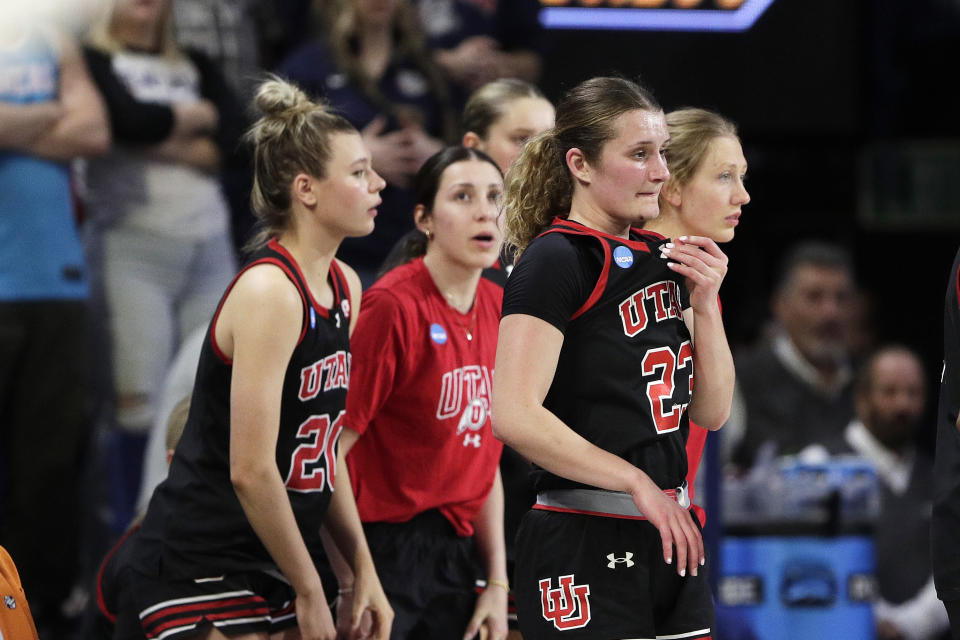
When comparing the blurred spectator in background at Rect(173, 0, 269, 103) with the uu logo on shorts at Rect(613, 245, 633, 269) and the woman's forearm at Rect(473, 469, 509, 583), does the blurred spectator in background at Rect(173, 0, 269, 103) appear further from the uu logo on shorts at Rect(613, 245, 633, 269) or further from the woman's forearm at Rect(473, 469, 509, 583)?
the uu logo on shorts at Rect(613, 245, 633, 269)

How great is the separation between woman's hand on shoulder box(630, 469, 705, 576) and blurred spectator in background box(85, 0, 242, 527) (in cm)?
266

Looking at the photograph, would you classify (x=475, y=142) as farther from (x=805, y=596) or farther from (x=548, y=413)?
(x=805, y=596)

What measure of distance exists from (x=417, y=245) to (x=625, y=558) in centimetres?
127

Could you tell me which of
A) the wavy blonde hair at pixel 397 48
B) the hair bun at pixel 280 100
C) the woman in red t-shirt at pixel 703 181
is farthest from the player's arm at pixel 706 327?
the wavy blonde hair at pixel 397 48

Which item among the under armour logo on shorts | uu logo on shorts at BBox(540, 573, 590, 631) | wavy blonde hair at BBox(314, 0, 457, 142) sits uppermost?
wavy blonde hair at BBox(314, 0, 457, 142)

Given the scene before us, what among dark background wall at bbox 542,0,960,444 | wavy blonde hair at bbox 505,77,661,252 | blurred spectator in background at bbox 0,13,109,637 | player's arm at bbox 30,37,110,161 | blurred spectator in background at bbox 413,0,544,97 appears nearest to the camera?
wavy blonde hair at bbox 505,77,661,252

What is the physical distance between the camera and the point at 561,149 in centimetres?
254

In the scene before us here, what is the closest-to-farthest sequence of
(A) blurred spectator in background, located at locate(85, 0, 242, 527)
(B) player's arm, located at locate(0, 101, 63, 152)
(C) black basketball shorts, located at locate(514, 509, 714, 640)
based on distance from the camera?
(C) black basketball shorts, located at locate(514, 509, 714, 640)
(B) player's arm, located at locate(0, 101, 63, 152)
(A) blurred spectator in background, located at locate(85, 0, 242, 527)

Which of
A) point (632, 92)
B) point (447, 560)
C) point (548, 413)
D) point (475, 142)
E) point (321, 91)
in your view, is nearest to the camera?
point (548, 413)

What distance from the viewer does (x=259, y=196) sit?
3.01 meters

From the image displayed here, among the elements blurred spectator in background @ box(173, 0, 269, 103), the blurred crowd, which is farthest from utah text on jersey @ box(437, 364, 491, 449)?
blurred spectator in background @ box(173, 0, 269, 103)

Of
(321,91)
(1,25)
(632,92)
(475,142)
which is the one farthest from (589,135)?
(1,25)

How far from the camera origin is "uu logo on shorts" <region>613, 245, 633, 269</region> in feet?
7.89

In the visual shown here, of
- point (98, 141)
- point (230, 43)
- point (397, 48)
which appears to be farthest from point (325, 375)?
point (230, 43)
